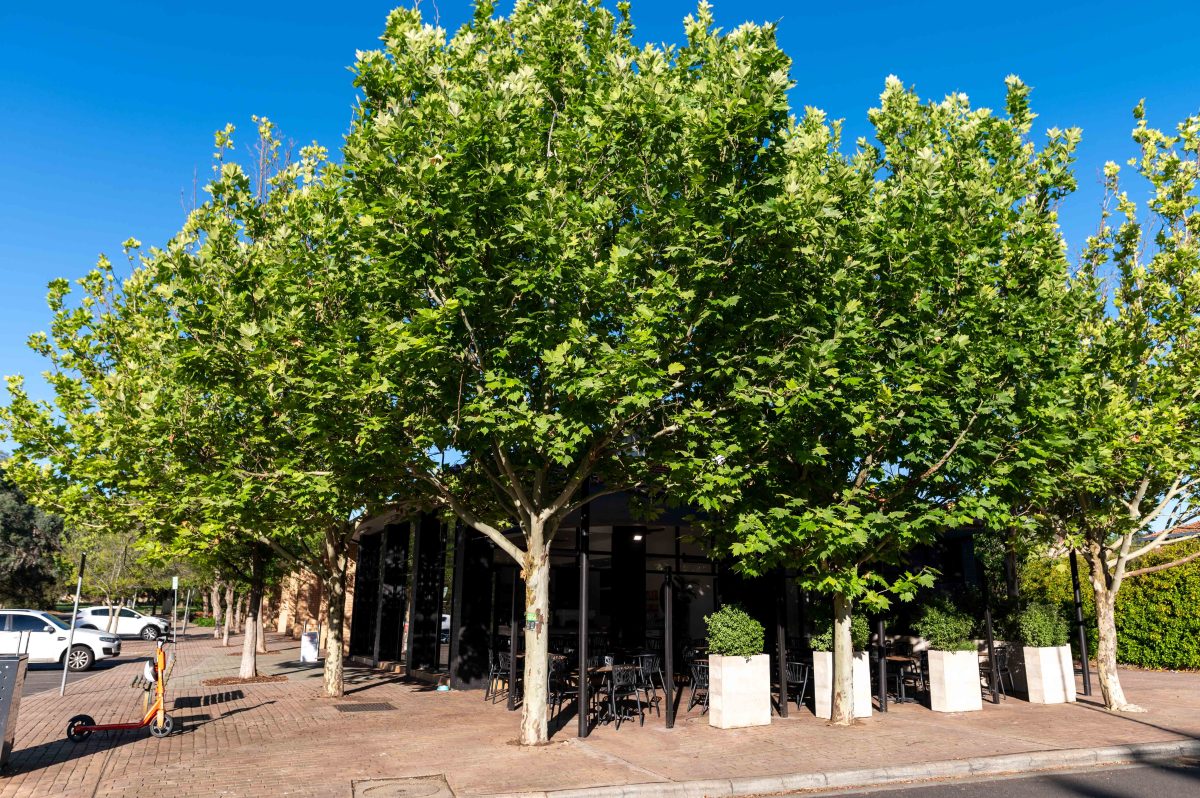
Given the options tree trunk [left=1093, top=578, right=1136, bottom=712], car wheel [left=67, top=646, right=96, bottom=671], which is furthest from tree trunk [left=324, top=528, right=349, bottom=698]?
tree trunk [left=1093, top=578, right=1136, bottom=712]

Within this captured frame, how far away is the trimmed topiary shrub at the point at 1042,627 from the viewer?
54.7 ft

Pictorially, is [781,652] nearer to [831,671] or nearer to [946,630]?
[831,671]

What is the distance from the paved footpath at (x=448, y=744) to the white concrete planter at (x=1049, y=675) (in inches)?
20.4

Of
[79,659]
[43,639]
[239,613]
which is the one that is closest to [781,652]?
[79,659]

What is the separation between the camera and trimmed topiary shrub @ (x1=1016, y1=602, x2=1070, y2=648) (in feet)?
54.7

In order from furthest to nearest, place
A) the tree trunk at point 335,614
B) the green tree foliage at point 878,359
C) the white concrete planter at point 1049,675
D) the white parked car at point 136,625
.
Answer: the white parked car at point 136,625 < the tree trunk at point 335,614 < the white concrete planter at point 1049,675 < the green tree foliage at point 878,359

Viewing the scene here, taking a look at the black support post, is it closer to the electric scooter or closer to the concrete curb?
the electric scooter

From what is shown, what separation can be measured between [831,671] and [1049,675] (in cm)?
593

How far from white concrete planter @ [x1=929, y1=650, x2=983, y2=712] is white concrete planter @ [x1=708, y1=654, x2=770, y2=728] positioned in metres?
4.19

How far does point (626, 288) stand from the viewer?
10516 mm

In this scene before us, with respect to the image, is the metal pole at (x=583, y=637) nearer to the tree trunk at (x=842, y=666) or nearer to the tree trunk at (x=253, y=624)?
the tree trunk at (x=842, y=666)

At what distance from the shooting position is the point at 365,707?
50.1 feet

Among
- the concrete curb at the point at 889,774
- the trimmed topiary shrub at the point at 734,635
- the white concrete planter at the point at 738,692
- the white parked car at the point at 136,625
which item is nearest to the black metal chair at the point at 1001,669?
the concrete curb at the point at 889,774

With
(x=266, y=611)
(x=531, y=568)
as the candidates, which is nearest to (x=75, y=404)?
(x=531, y=568)
